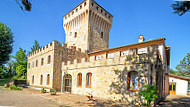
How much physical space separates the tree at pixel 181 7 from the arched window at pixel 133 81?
4.77 metres

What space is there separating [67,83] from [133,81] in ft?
27.3

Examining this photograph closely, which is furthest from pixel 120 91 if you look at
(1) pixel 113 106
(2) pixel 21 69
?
(2) pixel 21 69

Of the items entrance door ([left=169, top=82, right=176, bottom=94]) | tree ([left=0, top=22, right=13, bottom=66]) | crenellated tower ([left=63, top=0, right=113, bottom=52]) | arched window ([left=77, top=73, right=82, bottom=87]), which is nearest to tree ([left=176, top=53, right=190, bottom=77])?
entrance door ([left=169, top=82, right=176, bottom=94])

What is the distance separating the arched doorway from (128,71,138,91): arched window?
292 inches

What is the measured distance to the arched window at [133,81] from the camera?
8404 mm

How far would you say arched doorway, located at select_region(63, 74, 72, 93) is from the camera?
13.7 meters

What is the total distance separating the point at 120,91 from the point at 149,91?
2.52m

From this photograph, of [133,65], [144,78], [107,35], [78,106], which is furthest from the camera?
[107,35]

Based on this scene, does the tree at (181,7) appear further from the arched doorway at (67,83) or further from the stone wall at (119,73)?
the arched doorway at (67,83)

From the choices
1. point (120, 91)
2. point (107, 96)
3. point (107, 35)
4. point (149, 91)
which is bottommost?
point (107, 96)

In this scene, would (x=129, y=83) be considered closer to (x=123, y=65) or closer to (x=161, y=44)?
(x=123, y=65)

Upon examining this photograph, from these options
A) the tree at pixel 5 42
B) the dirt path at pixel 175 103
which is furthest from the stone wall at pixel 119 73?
the tree at pixel 5 42

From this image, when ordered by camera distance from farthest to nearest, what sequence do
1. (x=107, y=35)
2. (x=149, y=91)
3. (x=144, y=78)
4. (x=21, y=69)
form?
1. (x=21, y=69)
2. (x=107, y=35)
3. (x=144, y=78)
4. (x=149, y=91)

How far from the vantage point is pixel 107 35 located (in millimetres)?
21797
